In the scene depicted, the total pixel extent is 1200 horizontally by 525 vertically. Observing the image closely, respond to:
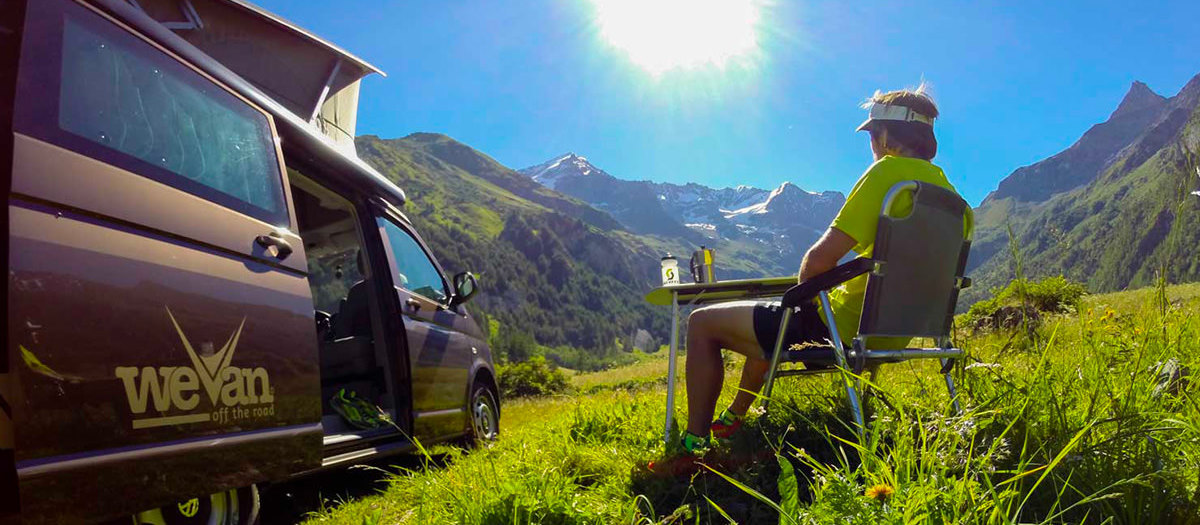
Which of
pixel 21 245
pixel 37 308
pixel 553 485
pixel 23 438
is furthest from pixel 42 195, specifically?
pixel 553 485

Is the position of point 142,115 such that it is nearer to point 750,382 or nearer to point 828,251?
point 828,251

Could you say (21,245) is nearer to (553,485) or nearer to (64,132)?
(64,132)

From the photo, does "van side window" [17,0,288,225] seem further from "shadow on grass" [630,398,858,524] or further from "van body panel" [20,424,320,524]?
"shadow on grass" [630,398,858,524]

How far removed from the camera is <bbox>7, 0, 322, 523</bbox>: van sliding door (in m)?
1.63

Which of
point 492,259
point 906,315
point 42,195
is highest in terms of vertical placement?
point 492,259

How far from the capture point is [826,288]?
110 inches

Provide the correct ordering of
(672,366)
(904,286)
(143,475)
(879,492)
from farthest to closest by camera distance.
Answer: (672,366)
(904,286)
(143,475)
(879,492)

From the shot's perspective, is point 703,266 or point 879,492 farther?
point 703,266

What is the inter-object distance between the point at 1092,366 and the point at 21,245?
3.70 metres

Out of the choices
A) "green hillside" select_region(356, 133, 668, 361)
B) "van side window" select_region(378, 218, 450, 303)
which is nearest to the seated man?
"van side window" select_region(378, 218, 450, 303)

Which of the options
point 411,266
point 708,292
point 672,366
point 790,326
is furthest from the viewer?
point 411,266

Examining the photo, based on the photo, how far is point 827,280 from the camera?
2.78m

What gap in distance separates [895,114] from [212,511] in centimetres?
338

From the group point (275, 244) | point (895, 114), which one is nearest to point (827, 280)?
point (895, 114)
